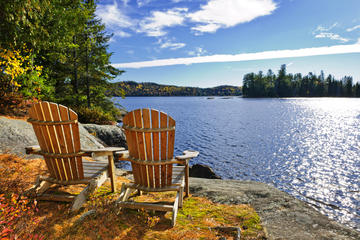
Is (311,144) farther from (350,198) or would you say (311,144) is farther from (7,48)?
(7,48)

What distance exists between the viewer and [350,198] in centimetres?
868

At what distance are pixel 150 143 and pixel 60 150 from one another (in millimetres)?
1634

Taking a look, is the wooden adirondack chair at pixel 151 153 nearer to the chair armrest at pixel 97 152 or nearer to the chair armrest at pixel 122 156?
the chair armrest at pixel 122 156

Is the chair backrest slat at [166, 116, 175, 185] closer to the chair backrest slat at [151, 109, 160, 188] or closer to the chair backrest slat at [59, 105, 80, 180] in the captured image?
the chair backrest slat at [151, 109, 160, 188]

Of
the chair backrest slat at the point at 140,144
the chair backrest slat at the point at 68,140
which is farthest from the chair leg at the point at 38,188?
the chair backrest slat at the point at 140,144

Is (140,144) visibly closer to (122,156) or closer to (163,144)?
(163,144)

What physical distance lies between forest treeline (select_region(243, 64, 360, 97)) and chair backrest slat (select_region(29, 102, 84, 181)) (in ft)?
375

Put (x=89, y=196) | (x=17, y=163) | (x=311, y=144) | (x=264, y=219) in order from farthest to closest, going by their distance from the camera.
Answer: (x=311, y=144) < (x=17, y=163) < (x=89, y=196) < (x=264, y=219)

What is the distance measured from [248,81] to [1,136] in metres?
119

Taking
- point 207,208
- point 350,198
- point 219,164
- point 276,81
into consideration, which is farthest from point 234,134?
point 276,81

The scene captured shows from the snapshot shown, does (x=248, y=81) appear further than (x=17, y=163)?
Yes

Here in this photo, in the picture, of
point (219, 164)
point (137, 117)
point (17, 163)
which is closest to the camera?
point (137, 117)

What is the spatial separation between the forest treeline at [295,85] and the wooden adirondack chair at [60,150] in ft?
375

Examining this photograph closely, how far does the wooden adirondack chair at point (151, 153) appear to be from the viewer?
3.27 meters
